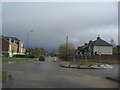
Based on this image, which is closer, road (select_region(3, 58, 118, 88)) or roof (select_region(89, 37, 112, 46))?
road (select_region(3, 58, 118, 88))

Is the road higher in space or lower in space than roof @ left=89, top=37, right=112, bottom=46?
lower

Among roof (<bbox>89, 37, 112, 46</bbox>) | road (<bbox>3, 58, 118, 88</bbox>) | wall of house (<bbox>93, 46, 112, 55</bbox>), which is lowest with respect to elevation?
road (<bbox>3, 58, 118, 88</bbox>)

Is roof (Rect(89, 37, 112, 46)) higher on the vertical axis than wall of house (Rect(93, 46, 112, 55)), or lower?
higher

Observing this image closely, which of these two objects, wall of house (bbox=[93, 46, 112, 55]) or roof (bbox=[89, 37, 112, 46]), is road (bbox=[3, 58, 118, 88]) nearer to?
wall of house (bbox=[93, 46, 112, 55])

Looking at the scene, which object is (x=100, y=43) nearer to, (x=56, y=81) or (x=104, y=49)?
(x=104, y=49)

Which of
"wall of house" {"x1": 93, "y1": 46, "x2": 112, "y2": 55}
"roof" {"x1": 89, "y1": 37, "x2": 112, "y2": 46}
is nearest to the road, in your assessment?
"wall of house" {"x1": 93, "y1": 46, "x2": 112, "y2": 55}

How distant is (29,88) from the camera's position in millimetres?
10719

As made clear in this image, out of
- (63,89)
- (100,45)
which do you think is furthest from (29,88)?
(100,45)

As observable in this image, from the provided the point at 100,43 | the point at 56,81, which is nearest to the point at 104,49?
the point at 100,43

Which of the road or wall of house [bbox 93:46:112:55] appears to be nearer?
the road

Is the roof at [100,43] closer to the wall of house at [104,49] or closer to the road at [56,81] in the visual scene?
the wall of house at [104,49]

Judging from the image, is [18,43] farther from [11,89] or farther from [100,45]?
[11,89]

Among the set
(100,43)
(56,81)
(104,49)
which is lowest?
(56,81)

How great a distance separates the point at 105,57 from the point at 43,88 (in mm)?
52460
